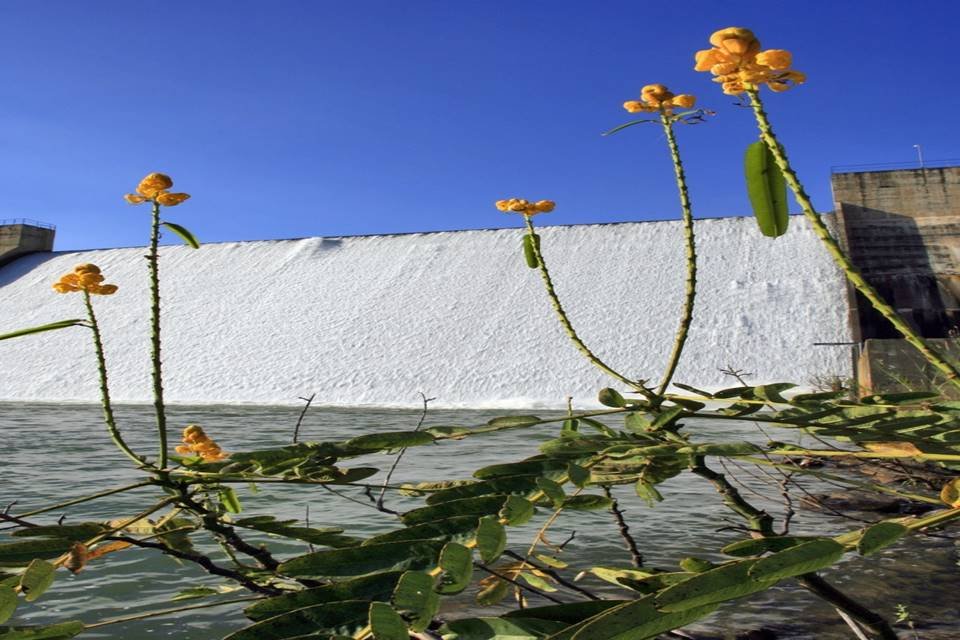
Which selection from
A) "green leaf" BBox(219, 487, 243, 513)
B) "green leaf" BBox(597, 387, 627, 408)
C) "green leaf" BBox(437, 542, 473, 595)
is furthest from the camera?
"green leaf" BBox(219, 487, 243, 513)

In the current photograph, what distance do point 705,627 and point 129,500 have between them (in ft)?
10.5

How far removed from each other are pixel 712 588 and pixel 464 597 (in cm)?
200

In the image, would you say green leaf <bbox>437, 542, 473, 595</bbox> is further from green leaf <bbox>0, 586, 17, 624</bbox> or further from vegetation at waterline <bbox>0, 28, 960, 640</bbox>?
green leaf <bbox>0, 586, 17, 624</bbox>

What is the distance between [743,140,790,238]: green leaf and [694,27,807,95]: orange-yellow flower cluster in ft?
0.27

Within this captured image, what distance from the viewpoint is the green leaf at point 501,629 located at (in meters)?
0.69

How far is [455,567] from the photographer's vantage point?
0.68 meters

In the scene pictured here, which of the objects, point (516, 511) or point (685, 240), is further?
point (685, 240)

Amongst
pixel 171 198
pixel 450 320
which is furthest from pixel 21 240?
pixel 171 198

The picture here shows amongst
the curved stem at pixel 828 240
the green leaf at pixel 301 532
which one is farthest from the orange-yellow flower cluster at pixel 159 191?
the curved stem at pixel 828 240

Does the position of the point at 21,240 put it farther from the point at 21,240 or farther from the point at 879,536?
the point at 879,536

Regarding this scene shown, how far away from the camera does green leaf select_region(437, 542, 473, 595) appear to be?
0.67m

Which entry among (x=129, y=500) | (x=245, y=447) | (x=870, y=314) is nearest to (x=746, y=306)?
(x=870, y=314)

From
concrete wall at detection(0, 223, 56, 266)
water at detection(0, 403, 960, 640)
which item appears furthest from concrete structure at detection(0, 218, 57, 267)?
water at detection(0, 403, 960, 640)

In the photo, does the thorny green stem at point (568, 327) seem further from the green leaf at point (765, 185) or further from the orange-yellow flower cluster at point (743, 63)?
the orange-yellow flower cluster at point (743, 63)
